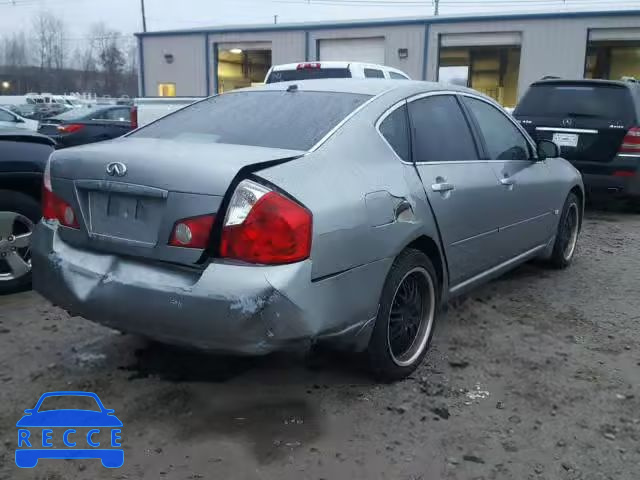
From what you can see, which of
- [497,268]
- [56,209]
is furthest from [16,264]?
[497,268]

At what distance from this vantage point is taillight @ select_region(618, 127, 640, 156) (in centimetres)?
779

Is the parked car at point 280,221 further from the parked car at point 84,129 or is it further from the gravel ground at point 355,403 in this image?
the parked car at point 84,129

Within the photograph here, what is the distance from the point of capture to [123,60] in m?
A: 77.9

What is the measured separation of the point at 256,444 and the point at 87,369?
1.23 m

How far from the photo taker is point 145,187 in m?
2.80

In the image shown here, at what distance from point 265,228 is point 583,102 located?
6774 millimetres

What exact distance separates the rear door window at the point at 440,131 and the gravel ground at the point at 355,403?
117cm

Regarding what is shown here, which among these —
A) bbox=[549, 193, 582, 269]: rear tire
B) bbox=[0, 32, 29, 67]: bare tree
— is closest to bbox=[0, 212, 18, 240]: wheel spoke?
bbox=[549, 193, 582, 269]: rear tire

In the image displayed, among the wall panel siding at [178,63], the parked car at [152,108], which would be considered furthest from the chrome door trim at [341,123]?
the wall panel siding at [178,63]

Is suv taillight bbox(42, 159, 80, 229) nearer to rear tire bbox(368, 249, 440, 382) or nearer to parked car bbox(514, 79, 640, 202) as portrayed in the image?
rear tire bbox(368, 249, 440, 382)

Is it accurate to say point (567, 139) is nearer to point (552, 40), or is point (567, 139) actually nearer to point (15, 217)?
point (15, 217)

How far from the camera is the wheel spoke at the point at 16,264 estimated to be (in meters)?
4.50

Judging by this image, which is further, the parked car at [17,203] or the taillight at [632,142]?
the taillight at [632,142]

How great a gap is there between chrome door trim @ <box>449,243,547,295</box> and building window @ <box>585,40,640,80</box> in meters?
20.3
